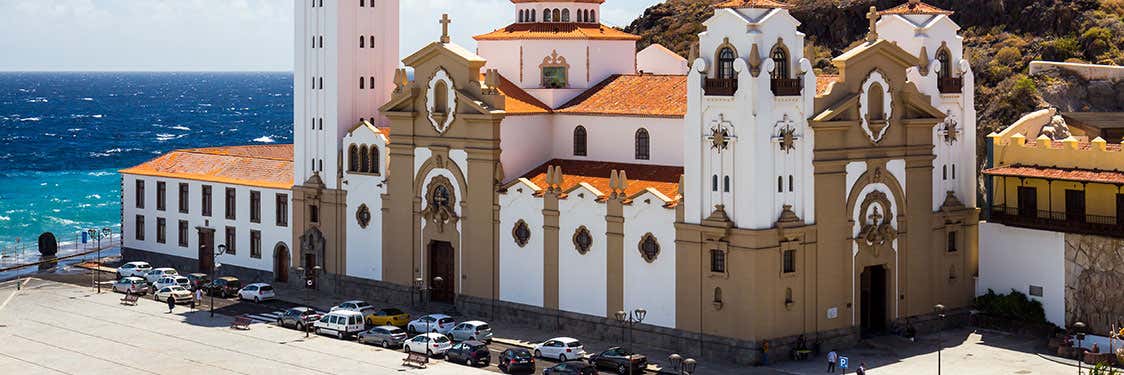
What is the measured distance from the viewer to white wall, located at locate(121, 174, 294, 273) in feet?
290

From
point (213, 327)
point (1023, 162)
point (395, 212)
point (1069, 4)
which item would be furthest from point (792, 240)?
point (1069, 4)

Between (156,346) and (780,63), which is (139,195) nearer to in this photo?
(156,346)

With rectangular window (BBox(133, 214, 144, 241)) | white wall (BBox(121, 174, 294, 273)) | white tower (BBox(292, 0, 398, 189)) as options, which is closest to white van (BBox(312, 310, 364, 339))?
white tower (BBox(292, 0, 398, 189))

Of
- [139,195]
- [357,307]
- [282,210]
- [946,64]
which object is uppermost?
[946,64]

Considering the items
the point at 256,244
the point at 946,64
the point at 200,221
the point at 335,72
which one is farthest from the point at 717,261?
the point at 200,221

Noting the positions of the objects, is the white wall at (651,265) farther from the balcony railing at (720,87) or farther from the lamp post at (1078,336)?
the lamp post at (1078,336)

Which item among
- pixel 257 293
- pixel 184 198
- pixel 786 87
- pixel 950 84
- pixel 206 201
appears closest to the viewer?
pixel 786 87

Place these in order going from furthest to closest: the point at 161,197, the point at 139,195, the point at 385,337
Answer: the point at 139,195 → the point at 161,197 → the point at 385,337

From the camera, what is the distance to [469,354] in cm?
6631

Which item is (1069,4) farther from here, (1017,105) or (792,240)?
(792,240)

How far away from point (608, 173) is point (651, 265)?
6.92 m

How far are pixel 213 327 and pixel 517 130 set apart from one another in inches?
671

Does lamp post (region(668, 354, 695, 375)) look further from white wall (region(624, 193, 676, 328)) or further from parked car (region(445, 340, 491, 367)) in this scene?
parked car (region(445, 340, 491, 367))

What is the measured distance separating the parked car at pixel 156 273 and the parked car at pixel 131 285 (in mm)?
737
